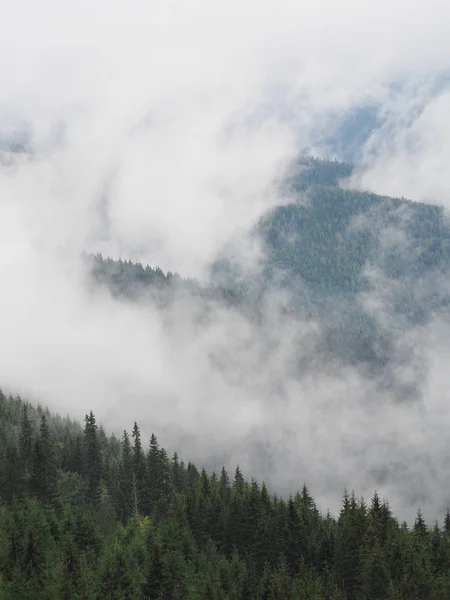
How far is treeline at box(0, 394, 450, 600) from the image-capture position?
89.2 metres

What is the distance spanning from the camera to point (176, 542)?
11469cm

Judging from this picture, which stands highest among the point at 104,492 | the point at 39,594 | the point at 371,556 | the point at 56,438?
the point at 56,438

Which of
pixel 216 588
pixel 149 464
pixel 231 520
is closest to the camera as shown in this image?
pixel 216 588

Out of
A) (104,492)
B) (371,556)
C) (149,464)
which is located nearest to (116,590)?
(371,556)

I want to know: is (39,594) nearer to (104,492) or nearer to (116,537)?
(116,537)

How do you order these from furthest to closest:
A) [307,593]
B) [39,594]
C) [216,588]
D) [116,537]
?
[116,537] → [216,588] → [307,593] → [39,594]

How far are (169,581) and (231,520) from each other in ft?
115

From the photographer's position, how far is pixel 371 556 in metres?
98.8

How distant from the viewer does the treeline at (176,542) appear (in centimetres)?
8919

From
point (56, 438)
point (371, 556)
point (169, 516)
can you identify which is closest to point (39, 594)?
point (371, 556)

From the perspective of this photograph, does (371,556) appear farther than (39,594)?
Yes

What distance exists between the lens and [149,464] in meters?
149

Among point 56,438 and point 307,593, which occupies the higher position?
point 56,438

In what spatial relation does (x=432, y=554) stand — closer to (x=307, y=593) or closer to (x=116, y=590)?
(x=307, y=593)
